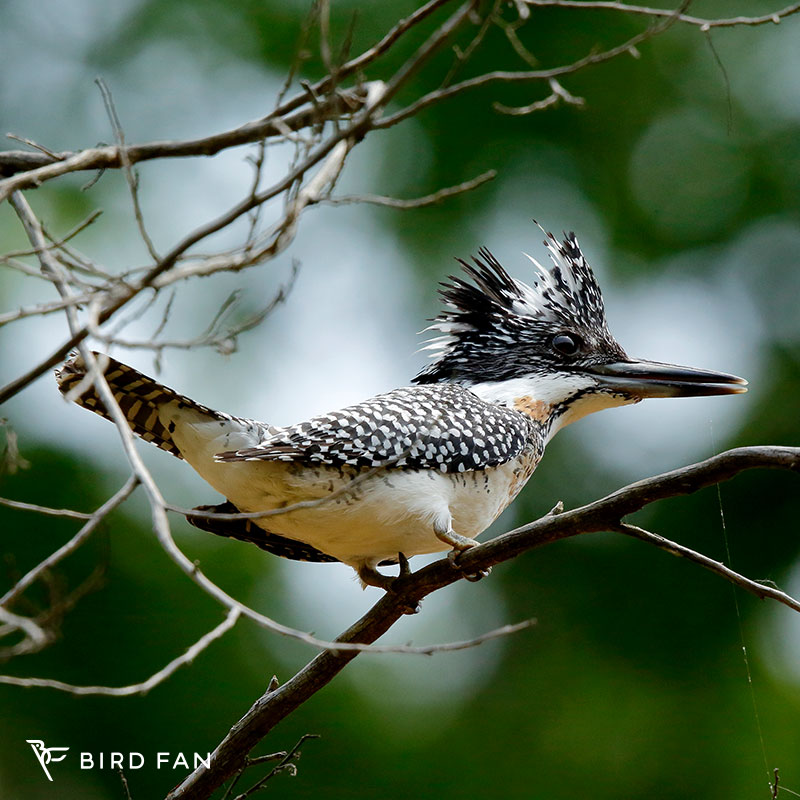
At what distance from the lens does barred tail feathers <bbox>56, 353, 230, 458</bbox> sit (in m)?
3.24

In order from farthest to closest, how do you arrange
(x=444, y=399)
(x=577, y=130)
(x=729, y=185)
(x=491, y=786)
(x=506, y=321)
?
1. (x=577, y=130)
2. (x=729, y=185)
3. (x=491, y=786)
4. (x=506, y=321)
5. (x=444, y=399)

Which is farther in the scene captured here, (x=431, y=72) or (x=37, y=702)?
(x=431, y=72)

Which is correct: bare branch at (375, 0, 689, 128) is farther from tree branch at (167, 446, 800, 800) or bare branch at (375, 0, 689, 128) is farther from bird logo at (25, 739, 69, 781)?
bird logo at (25, 739, 69, 781)

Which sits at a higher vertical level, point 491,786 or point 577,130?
point 577,130

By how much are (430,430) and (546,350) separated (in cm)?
93

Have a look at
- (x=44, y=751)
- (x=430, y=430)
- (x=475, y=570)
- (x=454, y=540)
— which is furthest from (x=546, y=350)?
(x=44, y=751)

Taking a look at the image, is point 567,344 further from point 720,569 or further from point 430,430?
point 720,569

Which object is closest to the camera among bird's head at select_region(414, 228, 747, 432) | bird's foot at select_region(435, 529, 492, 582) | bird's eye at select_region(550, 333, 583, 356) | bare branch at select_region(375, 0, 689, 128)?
bare branch at select_region(375, 0, 689, 128)

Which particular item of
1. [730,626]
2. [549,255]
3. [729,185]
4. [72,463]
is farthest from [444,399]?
[729,185]

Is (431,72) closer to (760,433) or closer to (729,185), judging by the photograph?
(729,185)

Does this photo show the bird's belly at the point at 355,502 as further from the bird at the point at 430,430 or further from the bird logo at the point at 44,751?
the bird logo at the point at 44,751

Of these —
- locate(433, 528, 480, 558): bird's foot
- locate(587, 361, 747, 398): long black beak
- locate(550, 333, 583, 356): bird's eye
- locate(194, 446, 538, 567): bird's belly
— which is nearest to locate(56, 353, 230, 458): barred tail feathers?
locate(194, 446, 538, 567): bird's belly

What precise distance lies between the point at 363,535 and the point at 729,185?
24.9ft

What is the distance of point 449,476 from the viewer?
3.57 meters
